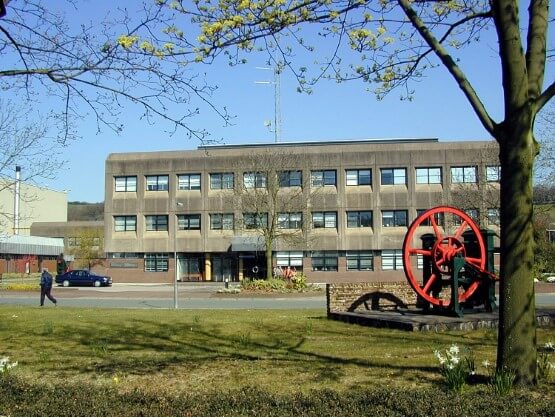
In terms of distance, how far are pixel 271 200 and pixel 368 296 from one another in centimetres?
3100

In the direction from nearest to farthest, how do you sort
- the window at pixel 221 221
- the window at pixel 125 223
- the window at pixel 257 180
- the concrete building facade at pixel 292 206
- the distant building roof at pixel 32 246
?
the window at pixel 257 180 < the concrete building facade at pixel 292 206 < the window at pixel 221 221 < the window at pixel 125 223 < the distant building roof at pixel 32 246

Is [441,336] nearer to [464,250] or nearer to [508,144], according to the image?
[464,250]

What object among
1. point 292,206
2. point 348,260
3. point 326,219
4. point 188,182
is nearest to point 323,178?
point 326,219

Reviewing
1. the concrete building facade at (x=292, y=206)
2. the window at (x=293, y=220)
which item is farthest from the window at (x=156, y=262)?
the window at (x=293, y=220)

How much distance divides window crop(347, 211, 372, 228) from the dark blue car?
2135 centimetres

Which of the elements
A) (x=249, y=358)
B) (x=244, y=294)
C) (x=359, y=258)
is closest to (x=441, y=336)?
(x=249, y=358)

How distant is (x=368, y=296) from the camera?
688 inches

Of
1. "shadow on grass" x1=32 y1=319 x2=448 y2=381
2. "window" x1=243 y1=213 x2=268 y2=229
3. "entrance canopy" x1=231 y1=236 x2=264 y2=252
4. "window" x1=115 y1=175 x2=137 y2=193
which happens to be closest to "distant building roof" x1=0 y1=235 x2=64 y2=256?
"window" x1=115 y1=175 x2=137 y2=193

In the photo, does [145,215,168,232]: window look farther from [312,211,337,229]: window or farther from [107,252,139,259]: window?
[312,211,337,229]: window

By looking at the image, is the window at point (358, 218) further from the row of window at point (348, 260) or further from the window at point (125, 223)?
the window at point (125, 223)

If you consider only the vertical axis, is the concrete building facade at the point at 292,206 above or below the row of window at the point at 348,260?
above

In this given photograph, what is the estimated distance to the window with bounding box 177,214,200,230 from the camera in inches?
2392

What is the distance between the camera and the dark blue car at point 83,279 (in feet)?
187

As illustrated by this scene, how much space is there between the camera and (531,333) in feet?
23.3
